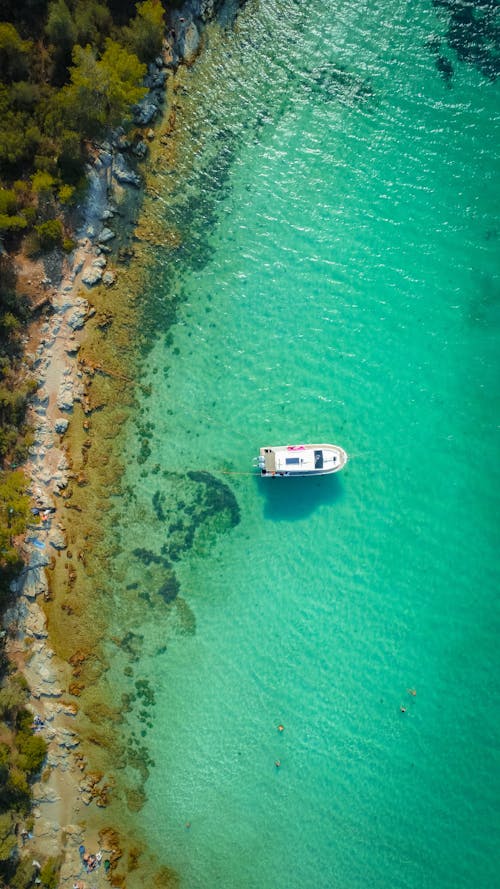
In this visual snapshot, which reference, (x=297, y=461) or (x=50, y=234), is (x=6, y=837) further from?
(x=50, y=234)

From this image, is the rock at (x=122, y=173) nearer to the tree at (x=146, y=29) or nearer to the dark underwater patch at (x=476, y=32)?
the tree at (x=146, y=29)

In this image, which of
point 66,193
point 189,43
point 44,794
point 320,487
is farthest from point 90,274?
point 44,794

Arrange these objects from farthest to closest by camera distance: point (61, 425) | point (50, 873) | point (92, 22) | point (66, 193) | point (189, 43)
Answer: point (189, 43) → point (61, 425) → point (50, 873) → point (66, 193) → point (92, 22)

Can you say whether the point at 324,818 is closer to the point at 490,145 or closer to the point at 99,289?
the point at 99,289

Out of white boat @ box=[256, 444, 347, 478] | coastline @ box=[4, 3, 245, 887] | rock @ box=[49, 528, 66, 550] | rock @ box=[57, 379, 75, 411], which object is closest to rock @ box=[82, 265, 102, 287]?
coastline @ box=[4, 3, 245, 887]

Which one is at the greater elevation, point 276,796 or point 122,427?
point 122,427

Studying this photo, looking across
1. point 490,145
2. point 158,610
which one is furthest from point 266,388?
point 490,145

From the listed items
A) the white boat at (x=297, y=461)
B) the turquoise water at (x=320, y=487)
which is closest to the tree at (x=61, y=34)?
the turquoise water at (x=320, y=487)
